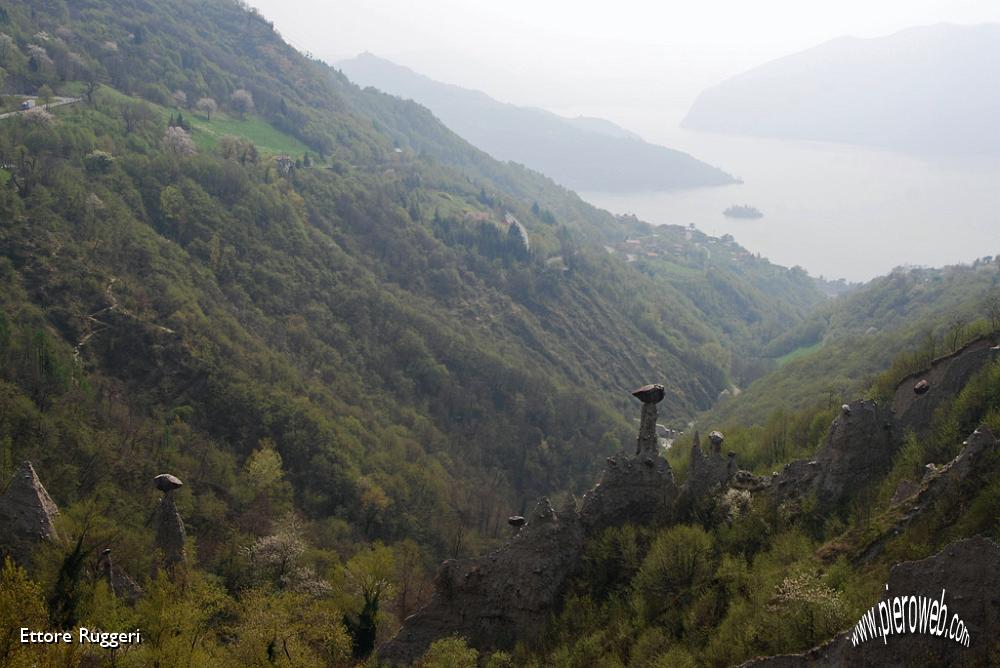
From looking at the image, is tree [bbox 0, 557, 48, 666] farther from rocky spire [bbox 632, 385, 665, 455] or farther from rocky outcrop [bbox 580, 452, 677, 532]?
rocky spire [bbox 632, 385, 665, 455]

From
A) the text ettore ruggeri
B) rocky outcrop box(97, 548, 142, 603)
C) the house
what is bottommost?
rocky outcrop box(97, 548, 142, 603)

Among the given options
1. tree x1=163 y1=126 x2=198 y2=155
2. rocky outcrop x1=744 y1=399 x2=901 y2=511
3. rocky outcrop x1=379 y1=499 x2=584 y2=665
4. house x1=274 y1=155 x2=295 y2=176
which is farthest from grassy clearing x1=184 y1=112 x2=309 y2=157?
rocky outcrop x1=744 y1=399 x2=901 y2=511

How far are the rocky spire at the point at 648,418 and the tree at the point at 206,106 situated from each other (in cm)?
14972

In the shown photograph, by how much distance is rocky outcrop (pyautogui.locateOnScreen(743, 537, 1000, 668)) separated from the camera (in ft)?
46.9

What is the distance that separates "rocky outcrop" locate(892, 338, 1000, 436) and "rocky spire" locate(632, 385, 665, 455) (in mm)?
10776

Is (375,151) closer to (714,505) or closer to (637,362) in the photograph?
(637,362)

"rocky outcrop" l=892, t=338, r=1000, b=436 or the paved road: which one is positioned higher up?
the paved road

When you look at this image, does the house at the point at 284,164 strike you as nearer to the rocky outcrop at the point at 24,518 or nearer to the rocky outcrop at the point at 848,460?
the rocky outcrop at the point at 24,518

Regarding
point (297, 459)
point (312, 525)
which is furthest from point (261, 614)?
point (297, 459)

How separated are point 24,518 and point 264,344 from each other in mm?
56842

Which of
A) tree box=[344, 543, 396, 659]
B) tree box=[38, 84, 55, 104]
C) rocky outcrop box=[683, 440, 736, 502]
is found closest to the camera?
rocky outcrop box=[683, 440, 736, 502]

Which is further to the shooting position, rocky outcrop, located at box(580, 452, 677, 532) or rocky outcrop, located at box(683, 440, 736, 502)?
rocky outcrop, located at box(683, 440, 736, 502)

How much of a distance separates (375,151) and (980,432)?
606 feet

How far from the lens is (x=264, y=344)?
3457 inches
